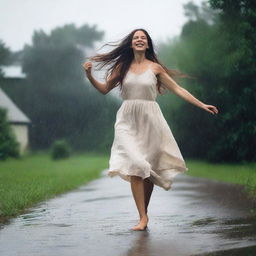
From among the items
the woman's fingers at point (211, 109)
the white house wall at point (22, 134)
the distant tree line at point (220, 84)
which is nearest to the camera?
the woman's fingers at point (211, 109)

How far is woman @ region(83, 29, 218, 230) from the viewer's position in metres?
7.44

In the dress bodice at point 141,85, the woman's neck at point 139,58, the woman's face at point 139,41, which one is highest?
the woman's face at point 139,41

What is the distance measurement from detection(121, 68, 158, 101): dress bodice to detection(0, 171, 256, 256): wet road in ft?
4.55

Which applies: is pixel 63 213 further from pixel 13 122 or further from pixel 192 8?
pixel 13 122

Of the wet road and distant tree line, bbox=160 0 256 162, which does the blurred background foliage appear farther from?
the wet road

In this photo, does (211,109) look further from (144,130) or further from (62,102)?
(62,102)

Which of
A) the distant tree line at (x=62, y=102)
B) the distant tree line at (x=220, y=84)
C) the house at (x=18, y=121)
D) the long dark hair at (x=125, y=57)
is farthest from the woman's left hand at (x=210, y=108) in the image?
the distant tree line at (x=62, y=102)

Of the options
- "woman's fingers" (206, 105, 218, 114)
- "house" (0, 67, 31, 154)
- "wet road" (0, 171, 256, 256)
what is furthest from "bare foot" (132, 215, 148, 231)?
"house" (0, 67, 31, 154)

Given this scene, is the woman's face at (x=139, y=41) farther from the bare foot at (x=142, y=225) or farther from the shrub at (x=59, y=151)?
the shrub at (x=59, y=151)

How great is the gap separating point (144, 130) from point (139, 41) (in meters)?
0.99

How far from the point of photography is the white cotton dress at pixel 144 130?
7.54 metres

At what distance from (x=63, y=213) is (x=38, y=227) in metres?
1.77

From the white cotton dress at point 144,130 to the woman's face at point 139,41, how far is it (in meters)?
0.25

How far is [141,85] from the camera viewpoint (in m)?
7.59
